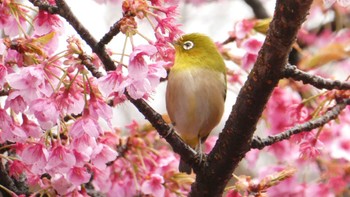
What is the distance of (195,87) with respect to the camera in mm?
2562

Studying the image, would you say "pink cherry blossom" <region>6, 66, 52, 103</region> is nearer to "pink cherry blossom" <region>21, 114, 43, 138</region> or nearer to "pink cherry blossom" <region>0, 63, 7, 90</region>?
"pink cherry blossom" <region>0, 63, 7, 90</region>

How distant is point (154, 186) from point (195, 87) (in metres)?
0.46

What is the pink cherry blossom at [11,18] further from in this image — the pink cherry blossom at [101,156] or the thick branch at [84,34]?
the pink cherry blossom at [101,156]

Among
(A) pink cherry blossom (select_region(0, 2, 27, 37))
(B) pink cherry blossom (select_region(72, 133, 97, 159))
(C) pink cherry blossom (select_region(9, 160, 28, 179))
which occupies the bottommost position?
(C) pink cherry blossom (select_region(9, 160, 28, 179))

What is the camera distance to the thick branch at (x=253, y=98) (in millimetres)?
1497

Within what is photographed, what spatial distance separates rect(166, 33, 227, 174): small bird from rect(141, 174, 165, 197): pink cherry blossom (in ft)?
0.97

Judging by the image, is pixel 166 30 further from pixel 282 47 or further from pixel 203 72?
pixel 203 72

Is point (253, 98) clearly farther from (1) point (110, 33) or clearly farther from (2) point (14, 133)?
(2) point (14, 133)

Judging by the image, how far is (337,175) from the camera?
2.74 m

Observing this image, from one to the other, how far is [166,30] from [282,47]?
29 cm

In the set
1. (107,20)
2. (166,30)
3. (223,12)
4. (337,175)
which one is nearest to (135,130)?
(337,175)

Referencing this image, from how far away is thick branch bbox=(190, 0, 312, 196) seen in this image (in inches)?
58.9

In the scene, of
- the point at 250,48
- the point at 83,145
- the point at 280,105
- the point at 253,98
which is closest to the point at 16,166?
the point at 83,145

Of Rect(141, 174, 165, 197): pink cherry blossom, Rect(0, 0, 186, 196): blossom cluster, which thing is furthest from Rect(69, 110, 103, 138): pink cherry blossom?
Rect(141, 174, 165, 197): pink cherry blossom
